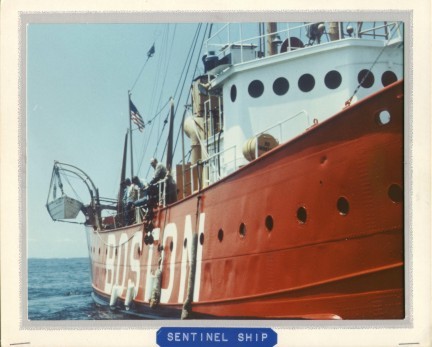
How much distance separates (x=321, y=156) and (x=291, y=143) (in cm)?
39

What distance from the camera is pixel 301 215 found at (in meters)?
7.05

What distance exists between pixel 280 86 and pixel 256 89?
1.21ft

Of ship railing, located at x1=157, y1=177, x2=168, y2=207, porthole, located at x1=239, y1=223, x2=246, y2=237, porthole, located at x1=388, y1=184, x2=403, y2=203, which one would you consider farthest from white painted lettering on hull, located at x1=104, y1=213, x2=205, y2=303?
porthole, located at x1=388, y1=184, x2=403, y2=203

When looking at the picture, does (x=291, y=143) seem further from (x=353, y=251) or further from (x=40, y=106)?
(x=40, y=106)

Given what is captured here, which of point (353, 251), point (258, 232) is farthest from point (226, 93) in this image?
point (353, 251)

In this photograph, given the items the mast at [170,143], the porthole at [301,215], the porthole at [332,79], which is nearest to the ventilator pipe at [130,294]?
the mast at [170,143]

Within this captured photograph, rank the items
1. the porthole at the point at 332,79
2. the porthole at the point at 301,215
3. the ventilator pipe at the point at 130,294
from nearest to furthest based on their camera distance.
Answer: the porthole at the point at 301,215
the porthole at the point at 332,79
the ventilator pipe at the point at 130,294

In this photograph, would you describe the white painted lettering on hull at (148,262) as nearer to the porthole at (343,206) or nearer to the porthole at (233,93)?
the porthole at (233,93)

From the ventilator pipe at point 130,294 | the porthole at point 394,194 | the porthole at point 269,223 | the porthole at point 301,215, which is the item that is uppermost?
the porthole at point 394,194

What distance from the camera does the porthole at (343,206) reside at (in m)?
6.66

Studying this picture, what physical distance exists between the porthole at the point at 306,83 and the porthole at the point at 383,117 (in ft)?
7.19

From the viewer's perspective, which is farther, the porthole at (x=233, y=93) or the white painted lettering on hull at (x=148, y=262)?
the porthole at (x=233, y=93)

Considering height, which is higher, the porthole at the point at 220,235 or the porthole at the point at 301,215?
the porthole at the point at 301,215
